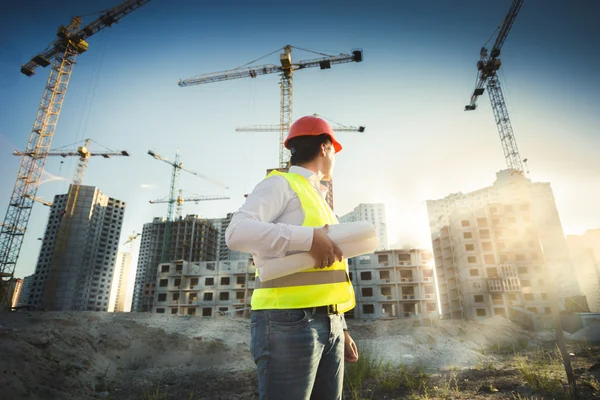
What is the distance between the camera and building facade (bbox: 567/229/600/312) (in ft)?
202

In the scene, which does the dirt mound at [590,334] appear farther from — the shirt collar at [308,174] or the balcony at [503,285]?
the shirt collar at [308,174]

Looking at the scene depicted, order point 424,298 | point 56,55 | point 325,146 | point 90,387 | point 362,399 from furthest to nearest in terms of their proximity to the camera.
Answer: point 56,55
point 424,298
point 90,387
point 362,399
point 325,146

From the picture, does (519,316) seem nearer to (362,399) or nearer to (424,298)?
(424,298)

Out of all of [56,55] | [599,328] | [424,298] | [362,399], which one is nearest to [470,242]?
[424,298]

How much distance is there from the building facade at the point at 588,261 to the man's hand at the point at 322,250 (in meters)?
82.0

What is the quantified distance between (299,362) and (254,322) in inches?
10.1

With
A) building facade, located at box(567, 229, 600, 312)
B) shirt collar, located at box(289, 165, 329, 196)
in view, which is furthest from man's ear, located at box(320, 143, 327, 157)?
building facade, located at box(567, 229, 600, 312)

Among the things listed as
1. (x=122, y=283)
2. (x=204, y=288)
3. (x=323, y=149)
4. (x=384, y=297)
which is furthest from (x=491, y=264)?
(x=122, y=283)

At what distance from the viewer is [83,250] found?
76.1 m

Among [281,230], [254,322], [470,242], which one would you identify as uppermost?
[470,242]

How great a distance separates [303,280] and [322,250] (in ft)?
0.59

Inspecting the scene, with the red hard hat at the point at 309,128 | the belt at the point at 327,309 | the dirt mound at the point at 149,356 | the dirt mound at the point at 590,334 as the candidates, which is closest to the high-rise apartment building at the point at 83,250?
the dirt mound at the point at 149,356

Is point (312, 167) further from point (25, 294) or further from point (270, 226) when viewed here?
point (25, 294)

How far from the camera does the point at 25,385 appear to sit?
17.4 ft
